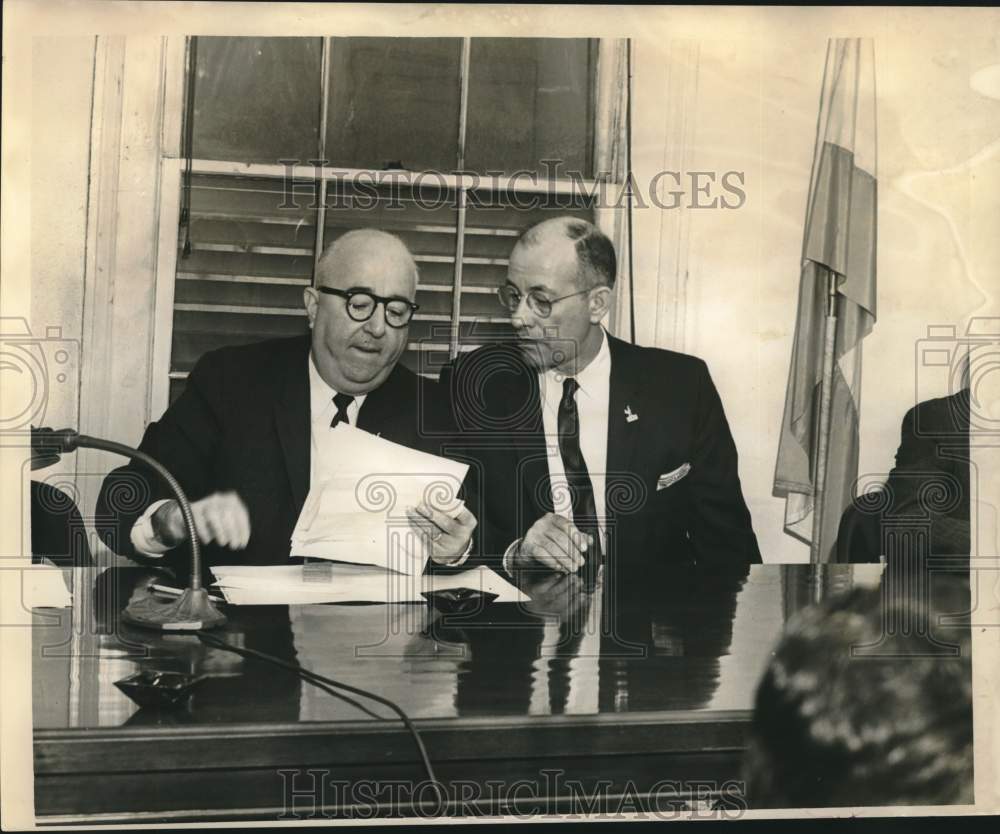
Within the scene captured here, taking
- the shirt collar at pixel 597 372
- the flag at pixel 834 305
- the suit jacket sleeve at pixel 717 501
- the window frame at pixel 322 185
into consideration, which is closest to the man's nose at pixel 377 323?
the window frame at pixel 322 185

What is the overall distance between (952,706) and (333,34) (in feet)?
6.84

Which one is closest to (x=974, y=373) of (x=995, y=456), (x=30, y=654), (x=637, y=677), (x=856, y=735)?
(x=995, y=456)

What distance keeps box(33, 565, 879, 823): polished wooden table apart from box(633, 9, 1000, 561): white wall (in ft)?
2.20

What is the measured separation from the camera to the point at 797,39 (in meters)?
2.78

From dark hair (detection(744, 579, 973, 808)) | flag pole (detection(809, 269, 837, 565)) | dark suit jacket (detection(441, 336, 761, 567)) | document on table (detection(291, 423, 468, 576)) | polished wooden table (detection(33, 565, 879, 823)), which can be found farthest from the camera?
flag pole (detection(809, 269, 837, 565))

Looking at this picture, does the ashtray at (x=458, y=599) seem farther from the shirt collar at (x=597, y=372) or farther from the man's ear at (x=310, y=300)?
the man's ear at (x=310, y=300)

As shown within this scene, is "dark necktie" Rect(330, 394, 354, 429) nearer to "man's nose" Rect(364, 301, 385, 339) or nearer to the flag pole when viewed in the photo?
"man's nose" Rect(364, 301, 385, 339)

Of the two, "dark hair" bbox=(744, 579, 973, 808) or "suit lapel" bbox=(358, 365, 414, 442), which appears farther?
"suit lapel" bbox=(358, 365, 414, 442)

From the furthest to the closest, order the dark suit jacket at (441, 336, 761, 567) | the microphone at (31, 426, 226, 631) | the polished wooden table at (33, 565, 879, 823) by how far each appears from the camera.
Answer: the dark suit jacket at (441, 336, 761, 567) < the microphone at (31, 426, 226, 631) < the polished wooden table at (33, 565, 879, 823)

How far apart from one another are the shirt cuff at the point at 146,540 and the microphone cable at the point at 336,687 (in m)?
0.52

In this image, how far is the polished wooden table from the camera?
186cm

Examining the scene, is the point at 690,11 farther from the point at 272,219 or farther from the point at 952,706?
the point at 952,706

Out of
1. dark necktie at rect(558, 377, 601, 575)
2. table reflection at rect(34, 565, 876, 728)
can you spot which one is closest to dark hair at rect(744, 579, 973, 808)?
table reflection at rect(34, 565, 876, 728)

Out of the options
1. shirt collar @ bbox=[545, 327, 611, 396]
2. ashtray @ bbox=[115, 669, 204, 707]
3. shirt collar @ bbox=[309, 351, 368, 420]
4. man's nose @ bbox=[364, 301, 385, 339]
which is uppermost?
man's nose @ bbox=[364, 301, 385, 339]
